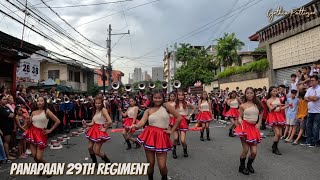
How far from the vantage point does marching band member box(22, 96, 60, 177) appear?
6.86 meters

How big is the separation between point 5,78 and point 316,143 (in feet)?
35.3

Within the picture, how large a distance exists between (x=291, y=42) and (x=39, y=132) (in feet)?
52.7

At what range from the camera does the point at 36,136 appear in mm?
6867

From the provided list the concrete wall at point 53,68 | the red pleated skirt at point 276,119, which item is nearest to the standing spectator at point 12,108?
the red pleated skirt at point 276,119

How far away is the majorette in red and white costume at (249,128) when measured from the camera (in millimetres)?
6613

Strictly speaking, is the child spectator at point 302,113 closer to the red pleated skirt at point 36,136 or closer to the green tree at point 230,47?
the red pleated skirt at point 36,136

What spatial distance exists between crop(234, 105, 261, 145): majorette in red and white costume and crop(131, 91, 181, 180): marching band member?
1698 mm

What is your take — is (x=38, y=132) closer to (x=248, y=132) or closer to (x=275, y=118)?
(x=248, y=132)

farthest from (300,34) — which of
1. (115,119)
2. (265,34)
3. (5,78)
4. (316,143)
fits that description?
(5,78)

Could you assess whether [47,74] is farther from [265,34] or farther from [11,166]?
[11,166]

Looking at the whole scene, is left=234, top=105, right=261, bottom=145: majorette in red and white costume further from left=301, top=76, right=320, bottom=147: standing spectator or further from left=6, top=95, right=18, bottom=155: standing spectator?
left=6, top=95, right=18, bottom=155: standing spectator

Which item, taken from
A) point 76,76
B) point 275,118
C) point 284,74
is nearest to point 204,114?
point 275,118

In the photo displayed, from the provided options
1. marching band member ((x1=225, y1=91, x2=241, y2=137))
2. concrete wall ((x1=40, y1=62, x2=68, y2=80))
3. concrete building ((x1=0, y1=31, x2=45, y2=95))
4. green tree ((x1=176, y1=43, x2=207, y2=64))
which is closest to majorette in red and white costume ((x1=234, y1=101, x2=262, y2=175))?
marching band member ((x1=225, y1=91, x2=241, y2=137))

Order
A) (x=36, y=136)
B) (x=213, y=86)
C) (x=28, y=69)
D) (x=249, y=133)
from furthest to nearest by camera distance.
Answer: (x=213, y=86) < (x=28, y=69) < (x=36, y=136) < (x=249, y=133)
